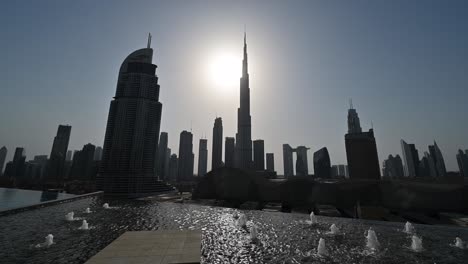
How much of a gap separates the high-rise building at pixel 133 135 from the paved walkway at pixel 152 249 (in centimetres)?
13849

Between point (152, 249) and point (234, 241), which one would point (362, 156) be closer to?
point (234, 241)

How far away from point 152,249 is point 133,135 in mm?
156073

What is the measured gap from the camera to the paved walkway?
13.9 metres

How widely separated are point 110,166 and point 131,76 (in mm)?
73467

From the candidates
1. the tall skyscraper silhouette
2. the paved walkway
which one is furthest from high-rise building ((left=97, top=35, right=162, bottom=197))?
the tall skyscraper silhouette

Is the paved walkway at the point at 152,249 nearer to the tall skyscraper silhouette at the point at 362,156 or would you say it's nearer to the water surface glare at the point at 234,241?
the water surface glare at the point at 234,241

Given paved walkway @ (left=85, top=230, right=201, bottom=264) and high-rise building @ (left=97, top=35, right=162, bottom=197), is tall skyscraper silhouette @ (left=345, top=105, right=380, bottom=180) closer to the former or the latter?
paved walkway @ (left=85, top=230, right=201, bottom=264)

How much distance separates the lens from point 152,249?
15.9m

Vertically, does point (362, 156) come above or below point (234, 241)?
above

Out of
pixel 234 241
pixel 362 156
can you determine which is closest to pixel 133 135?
pixel 234 241

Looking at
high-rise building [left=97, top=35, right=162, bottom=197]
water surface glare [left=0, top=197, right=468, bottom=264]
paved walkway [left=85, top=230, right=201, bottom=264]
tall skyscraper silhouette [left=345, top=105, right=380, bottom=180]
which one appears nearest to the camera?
paved walkway [left=85, top=230, right=201, bottom=264]

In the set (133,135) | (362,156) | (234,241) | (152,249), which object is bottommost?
(234,241)

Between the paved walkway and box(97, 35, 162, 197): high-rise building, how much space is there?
454ft

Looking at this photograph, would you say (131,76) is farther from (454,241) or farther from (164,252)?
(454,241)
